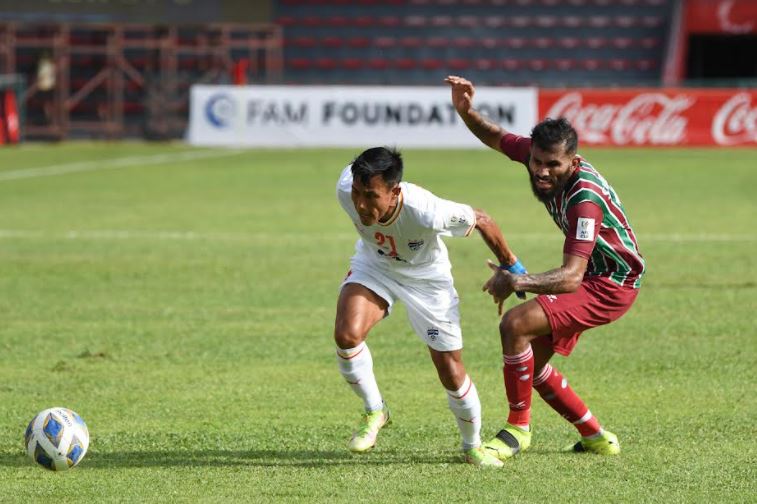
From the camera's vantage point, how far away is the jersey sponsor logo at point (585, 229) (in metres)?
6.56

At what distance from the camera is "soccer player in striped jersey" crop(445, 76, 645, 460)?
6559 mm

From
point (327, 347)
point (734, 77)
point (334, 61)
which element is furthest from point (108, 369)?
point (734, 77)

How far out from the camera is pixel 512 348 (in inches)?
267

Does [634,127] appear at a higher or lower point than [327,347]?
lower

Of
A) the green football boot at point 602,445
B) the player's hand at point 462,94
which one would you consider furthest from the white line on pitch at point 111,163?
the green football boot at point 602,445

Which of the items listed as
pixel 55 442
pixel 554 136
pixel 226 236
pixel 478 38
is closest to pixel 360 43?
pixel 478 38

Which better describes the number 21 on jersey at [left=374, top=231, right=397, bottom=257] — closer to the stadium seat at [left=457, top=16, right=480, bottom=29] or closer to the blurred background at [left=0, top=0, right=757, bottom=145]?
the blurred background at [left=0, top=0, right=757, bottom=145]

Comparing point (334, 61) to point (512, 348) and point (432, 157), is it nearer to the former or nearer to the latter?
point (432, 157)

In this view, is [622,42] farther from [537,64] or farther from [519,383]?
[519,383]

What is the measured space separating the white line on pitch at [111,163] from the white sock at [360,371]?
62.8ft

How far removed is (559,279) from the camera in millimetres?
6484

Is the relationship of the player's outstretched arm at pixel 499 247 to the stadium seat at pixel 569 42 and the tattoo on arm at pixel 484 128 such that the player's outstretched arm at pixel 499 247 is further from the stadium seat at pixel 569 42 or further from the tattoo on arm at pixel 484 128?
the stadium seat at pixel 569 42

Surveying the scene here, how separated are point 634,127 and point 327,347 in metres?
24.9

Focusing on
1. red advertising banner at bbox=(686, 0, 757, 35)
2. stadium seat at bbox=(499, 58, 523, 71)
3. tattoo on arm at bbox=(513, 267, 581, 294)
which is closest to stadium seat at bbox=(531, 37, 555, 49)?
stadium seat at bbox=(499, 58, 523, 71)
